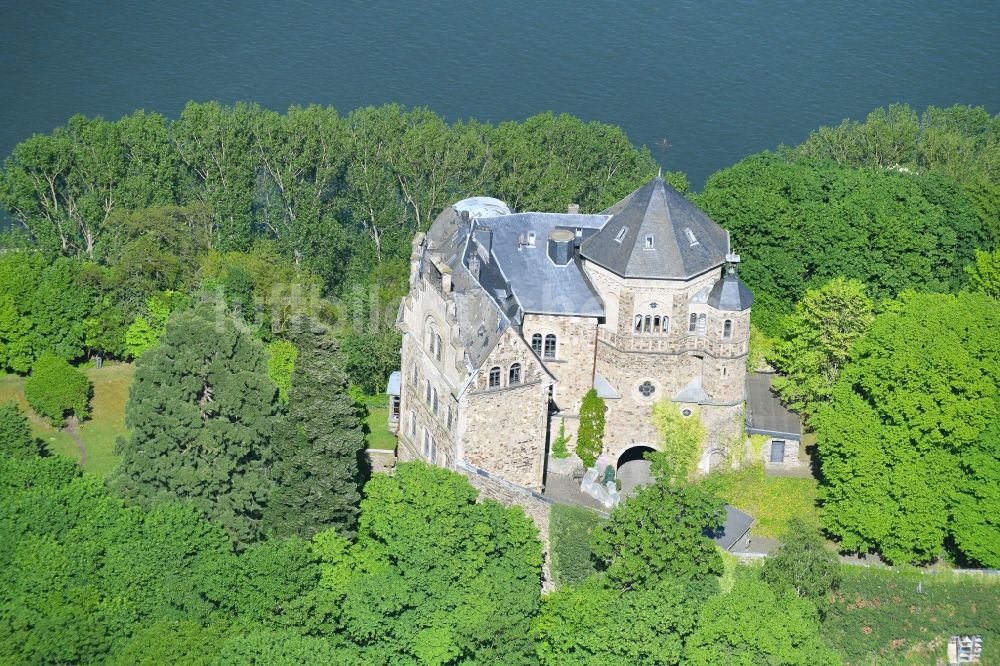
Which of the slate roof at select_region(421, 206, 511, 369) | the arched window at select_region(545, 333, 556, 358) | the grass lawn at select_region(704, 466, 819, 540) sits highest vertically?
the slate roof at select_region(421, 206, 511, 369)

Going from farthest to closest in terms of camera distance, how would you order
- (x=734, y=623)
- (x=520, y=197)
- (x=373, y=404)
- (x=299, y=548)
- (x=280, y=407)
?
1. (x=520, y=197)
2. (x=373, y=404)
3. (x=280, y=407)
4. (x=299, y=548)
5. (x=734, y=623)

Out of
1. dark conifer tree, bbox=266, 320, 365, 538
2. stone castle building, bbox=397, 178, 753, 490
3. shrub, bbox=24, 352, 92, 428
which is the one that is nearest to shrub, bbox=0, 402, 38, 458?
shrub, bbox=24, 352, 92, 428

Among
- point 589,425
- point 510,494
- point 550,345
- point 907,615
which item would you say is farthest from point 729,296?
point 907,615

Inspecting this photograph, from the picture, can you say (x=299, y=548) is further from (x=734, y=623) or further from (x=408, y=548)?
(x=734, y=623)

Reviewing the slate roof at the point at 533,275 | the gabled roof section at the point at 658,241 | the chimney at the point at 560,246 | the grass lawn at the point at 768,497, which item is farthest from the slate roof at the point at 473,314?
the grass lawn at the point at 768,497

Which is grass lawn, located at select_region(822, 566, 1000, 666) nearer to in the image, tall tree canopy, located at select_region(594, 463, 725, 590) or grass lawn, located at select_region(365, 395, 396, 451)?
tall tree canopy, located at select_region(594, 463, 725, 590)

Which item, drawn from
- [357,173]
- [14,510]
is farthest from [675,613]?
[357,173]
